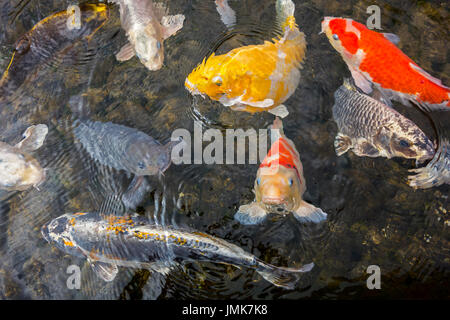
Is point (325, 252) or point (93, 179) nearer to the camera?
point (325, 252)

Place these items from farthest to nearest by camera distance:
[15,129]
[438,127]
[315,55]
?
[15,129] → [315,55] → [438,127]

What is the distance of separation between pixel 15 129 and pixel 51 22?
44.4 inches

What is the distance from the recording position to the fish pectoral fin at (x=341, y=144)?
3512mm

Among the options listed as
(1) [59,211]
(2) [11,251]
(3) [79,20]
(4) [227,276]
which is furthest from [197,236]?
(3) [79,20]

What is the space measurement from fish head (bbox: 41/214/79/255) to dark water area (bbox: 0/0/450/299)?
15 cm

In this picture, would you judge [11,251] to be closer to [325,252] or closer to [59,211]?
[59,211]

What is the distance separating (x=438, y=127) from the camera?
3549 mm

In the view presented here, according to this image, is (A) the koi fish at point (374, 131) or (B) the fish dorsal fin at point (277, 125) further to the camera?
(B) the fish dorsal fin at point (277, 125)

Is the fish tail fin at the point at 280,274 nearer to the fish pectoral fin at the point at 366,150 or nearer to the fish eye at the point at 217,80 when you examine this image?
the fish pectoral fin at the point at 366,150

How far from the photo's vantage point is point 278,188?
9.40 feet

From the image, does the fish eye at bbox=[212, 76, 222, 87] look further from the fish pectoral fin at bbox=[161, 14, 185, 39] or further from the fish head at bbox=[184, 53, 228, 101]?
the fish pectoral fin at bbox=[161, 14, 185, 39]

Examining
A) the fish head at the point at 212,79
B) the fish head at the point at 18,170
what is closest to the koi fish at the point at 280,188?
the fish head at the point at 212,79

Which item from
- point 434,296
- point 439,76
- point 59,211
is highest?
point 439,76

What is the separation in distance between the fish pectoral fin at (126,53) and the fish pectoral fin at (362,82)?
80.4 inches
